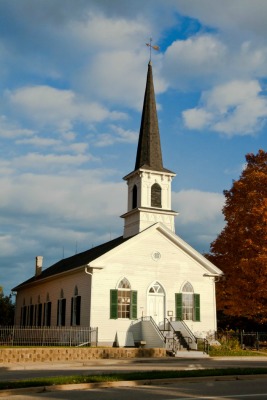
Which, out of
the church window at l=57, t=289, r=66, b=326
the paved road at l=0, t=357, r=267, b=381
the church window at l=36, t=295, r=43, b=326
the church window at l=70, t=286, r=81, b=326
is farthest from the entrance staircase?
the church window at l=36, t=295, r=43, b=326

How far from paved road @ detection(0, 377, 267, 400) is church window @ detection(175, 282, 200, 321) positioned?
16.1 metres

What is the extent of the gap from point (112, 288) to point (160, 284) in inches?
122

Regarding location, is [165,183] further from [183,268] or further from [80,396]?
[80,396]

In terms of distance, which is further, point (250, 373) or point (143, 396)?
point (250, 373)

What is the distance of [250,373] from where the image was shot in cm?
1595

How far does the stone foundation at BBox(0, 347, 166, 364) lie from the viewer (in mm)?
21531

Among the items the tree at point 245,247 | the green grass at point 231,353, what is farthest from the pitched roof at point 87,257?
the green grass at point 231,353

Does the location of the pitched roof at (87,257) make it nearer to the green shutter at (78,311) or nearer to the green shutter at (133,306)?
the green shutter at (78,311)

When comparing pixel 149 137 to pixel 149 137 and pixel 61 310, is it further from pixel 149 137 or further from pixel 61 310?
pixel 61 310

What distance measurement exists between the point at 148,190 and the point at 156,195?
0.63m

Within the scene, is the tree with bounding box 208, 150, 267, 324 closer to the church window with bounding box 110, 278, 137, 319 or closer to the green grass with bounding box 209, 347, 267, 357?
the green grass with bounding box 209, 347, 267, 357

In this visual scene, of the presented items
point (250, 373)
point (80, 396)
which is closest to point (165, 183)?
point (250, 373)

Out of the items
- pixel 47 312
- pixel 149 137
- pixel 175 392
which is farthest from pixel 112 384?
pixel 149 137

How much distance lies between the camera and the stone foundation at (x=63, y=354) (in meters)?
21.5
